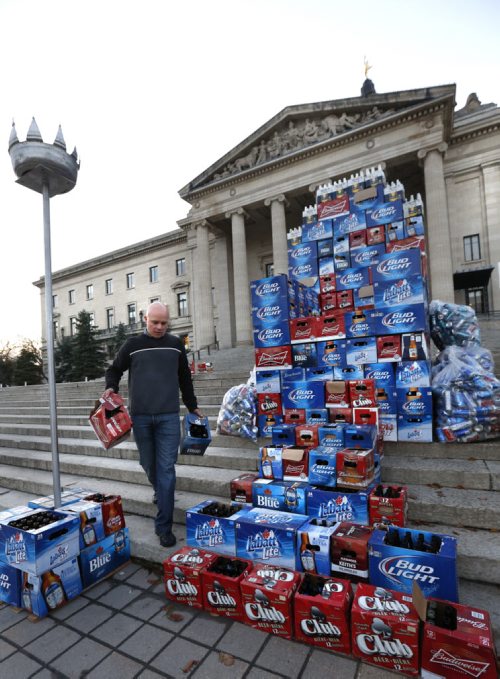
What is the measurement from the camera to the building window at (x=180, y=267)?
3775 cm

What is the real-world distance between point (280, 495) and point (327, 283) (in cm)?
328

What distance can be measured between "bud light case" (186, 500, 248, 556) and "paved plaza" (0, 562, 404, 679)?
0.43 metres

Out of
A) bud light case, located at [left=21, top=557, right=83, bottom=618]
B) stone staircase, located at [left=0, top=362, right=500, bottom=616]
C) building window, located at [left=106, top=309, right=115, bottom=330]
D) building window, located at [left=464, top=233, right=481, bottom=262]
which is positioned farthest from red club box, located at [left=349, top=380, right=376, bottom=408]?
building window, located at [left=106, top=309, right=115, bottom=330]

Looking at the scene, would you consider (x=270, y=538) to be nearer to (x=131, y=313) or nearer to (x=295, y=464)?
(x=295, y=464)

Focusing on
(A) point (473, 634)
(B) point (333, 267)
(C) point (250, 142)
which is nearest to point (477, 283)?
(C) point (250, 142)

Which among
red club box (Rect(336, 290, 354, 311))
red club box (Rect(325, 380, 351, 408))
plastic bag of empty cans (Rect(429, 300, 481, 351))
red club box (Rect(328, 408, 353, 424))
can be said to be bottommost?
red club box (Rect(328, 408, 353, 424))

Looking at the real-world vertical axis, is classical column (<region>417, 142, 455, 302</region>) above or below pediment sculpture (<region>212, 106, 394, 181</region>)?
below

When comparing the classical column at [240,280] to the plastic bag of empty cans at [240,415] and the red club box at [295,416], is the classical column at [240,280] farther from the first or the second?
the red club box at [295,416]

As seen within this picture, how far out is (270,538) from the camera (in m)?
2.70

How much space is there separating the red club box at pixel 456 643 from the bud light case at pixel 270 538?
93cm

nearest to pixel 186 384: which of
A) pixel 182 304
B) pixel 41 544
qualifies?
pixel 41 544

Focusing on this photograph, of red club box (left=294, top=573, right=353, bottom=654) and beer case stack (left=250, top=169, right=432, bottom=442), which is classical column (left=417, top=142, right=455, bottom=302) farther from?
red club box (left=294, top=573, right=353, bottom=654)

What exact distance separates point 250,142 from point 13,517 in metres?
26.5

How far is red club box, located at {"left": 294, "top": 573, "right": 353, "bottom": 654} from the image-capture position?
2088mm
